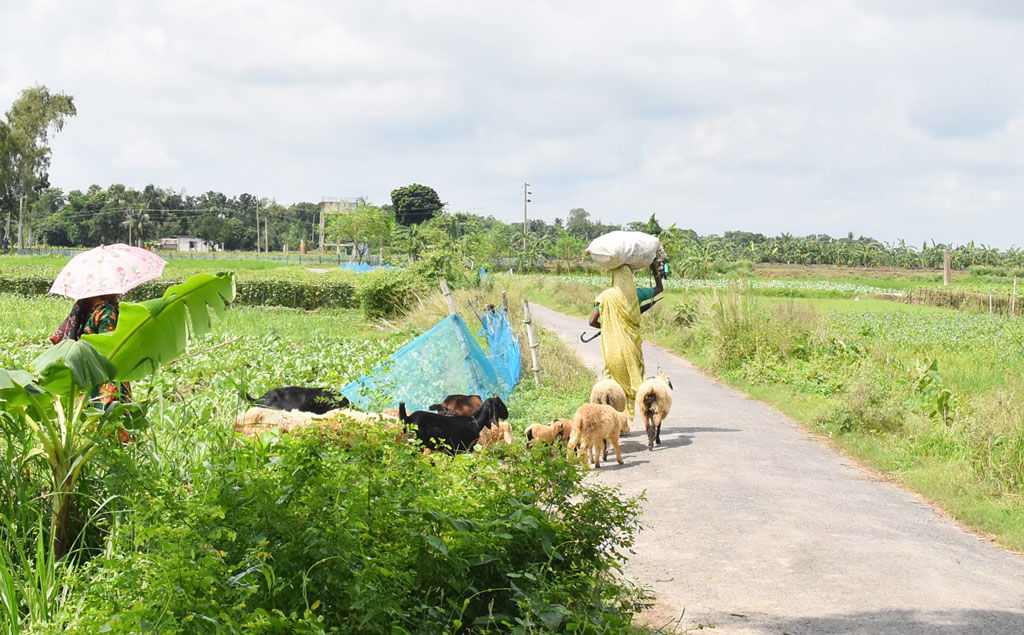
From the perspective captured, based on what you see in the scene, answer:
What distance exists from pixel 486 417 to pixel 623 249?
3350 mm

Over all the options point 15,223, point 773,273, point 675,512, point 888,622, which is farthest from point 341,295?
point 15,223

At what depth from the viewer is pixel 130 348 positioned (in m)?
5.83

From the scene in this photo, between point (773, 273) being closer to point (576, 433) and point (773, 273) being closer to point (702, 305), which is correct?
point (702, 305)

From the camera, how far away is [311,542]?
385cm

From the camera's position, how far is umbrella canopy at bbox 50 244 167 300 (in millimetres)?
6754

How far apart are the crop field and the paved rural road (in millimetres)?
1269

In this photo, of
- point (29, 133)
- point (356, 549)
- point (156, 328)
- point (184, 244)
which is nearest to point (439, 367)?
point (156, 328)

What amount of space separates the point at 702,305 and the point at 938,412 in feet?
33.7

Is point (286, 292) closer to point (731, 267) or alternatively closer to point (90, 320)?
point (90, 320)

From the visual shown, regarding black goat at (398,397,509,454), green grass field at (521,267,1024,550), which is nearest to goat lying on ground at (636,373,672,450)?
black goat at (398,397,509,454)

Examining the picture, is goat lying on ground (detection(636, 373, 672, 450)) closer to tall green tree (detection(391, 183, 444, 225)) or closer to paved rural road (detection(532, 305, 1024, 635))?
paved rural road (detection(532, 305, 1024, 635))

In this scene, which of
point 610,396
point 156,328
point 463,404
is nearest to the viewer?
point 156,328

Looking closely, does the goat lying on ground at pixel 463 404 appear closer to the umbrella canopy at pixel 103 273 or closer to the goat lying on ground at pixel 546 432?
the goat lying on ground at pixel 546 432

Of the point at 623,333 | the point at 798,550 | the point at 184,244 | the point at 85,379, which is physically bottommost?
the point at 798,550
